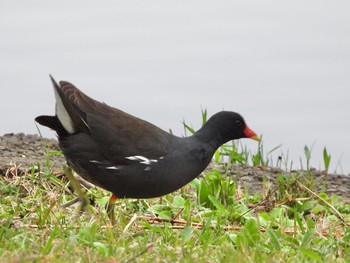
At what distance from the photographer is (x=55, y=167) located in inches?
332

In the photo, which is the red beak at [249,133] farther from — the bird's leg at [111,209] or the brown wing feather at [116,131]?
the bird's leg at [111,209]

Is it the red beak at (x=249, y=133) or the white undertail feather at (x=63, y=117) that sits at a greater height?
the white undertail feather at (x=63, y=117)

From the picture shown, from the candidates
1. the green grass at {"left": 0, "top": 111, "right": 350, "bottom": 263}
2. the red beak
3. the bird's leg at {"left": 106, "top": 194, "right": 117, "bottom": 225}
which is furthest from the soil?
the bird's leg at {"left": 106, "top": 194, "right": 117, "bottom": 225}

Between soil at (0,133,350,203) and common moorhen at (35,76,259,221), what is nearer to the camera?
common moorhen at (35,76,259,221)

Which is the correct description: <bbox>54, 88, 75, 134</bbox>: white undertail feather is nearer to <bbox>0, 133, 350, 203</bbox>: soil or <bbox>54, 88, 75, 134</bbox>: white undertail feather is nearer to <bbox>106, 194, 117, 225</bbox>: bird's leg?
<bbox>106, 194, 117, 225</bbox>: bird's leg

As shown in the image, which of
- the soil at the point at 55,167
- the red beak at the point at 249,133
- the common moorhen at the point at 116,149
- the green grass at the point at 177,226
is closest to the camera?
the green grass at the point at 177,226

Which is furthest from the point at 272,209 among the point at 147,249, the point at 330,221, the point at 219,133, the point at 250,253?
the point at 147,249

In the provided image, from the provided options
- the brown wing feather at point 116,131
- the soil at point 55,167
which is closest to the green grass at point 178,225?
the soil at point 55,167

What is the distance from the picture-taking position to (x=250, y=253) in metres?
5.52

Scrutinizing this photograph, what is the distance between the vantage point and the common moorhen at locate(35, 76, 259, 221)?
6.50 m

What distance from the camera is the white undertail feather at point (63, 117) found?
656cm

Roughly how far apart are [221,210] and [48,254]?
224cm

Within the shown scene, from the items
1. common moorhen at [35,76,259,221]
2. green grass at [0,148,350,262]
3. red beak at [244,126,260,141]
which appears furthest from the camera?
red beak at [244,126,260,141]

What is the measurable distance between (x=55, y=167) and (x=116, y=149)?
6.78ft
